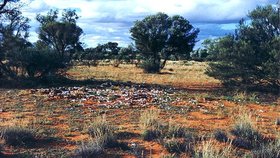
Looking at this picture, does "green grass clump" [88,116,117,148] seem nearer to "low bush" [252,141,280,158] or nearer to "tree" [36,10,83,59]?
"low bush" [252,141,280,158]

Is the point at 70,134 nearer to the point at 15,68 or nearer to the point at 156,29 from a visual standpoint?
the point at 15,68

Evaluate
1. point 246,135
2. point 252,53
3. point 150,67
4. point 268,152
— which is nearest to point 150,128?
point 246,135

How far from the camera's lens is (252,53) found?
73.7 feet

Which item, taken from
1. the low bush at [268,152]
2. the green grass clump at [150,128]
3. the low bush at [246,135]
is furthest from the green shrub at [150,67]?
the low bush at [268,152]

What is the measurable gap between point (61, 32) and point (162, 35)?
387 inches

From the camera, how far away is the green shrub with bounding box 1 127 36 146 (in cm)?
971

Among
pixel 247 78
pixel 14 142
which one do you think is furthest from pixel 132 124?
pixel 247 78

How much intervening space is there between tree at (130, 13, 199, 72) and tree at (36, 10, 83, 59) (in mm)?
6118

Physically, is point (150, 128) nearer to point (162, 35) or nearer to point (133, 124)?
point (133, 124)

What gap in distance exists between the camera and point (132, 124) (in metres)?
12.4

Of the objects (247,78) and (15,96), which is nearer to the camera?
(15,96)

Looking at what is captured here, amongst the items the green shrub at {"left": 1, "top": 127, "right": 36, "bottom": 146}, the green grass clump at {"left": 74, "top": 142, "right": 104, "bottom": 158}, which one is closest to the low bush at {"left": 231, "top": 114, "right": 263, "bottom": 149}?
the green grass clump at {"left": 74, "top": 142, "right": 104, "bottom": 158}

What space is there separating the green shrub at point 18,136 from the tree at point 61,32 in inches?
1269

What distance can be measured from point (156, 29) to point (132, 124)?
1131 inches
